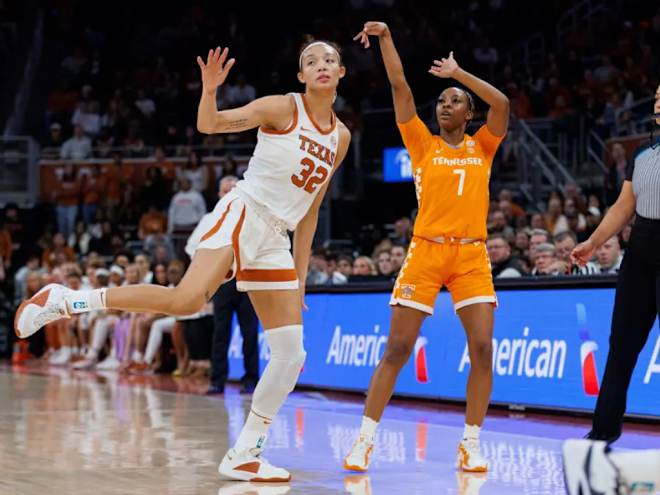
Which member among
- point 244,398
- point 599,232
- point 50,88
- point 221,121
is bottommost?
point 244,398

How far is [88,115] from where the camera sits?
24.9 m

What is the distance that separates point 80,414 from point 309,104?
174 inches

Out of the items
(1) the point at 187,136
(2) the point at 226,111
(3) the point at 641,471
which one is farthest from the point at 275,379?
(1) the point at 187,136

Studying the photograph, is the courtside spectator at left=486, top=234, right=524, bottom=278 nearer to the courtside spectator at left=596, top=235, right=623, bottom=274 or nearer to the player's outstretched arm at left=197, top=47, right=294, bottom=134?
the courtside spectator at left=596, top=235, right=623, bottom=274

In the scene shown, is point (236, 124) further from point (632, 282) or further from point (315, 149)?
point (632, 282)

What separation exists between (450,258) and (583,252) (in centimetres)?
84

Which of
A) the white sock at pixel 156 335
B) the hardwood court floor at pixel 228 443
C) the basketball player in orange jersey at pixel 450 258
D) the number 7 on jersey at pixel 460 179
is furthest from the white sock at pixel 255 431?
the white sock at pixel 156 335

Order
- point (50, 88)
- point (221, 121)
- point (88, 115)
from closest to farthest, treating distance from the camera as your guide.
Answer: point (221, 121)
point (88, 115)
point (50, 88)

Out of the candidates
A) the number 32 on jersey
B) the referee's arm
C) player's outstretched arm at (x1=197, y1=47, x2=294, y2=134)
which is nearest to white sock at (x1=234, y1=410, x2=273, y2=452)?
the number 32 on jersey

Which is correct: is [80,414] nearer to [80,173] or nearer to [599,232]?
[599,232]

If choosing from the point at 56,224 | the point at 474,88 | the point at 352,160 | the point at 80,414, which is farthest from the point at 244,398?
the point at 56,224

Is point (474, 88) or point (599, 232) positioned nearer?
point (599, 232)

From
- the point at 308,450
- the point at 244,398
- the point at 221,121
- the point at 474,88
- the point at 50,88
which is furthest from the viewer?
the point at 50,88

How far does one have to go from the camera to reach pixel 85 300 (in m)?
6.23
